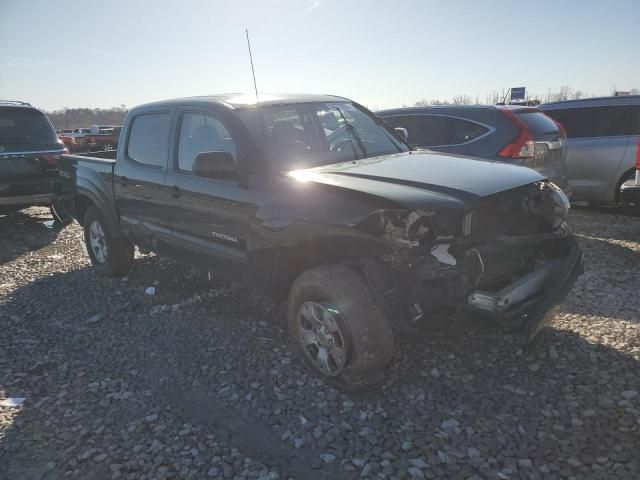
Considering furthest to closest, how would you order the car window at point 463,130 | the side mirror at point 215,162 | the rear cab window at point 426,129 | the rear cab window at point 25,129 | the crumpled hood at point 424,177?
the rear cab window at point 25,129 → the rear cab window at point 426,129 → the car window at point 463,130 → the side mirror at point 215,162 → the crumpled hood at point 424,177

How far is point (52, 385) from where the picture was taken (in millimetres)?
3492

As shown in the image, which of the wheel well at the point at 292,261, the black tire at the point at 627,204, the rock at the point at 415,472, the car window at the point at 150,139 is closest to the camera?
the rock at the point at 415,472

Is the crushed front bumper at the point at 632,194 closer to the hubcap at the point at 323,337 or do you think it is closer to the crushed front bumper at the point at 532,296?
the crushed front bumper at the point at 532,296

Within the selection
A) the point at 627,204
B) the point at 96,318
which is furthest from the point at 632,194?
the point at 96,318

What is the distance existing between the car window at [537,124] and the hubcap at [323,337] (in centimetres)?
436

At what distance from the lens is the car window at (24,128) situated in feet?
26.5

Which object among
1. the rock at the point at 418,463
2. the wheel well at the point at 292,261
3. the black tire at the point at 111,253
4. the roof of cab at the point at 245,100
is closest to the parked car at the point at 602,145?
the roof of cab at the point at 245,100

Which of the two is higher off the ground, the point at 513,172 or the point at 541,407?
the point at 513,172

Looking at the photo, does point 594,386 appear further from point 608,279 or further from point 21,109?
point 21,109

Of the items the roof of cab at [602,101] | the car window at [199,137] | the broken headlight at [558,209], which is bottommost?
the broken headlight at [558,209]

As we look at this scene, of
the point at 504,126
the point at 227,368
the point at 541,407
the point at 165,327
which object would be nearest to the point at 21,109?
the point at 165,327

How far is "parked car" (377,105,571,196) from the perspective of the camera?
612cm

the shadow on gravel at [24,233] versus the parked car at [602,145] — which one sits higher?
the parked car at [602,145]

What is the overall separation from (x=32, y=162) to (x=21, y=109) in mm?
1007
